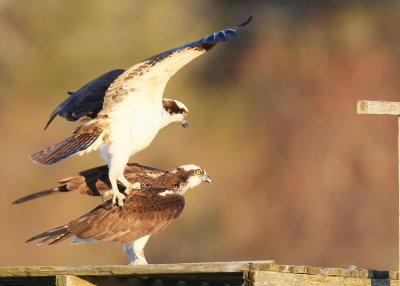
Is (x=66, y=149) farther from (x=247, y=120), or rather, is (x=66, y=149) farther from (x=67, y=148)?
(x=247, y=120)

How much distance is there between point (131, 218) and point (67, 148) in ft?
3.88

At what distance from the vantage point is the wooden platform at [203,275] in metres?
8.38

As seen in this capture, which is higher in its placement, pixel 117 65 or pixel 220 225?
pixel 117 65

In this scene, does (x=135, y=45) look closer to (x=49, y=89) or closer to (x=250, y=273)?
(x=49, y=89)

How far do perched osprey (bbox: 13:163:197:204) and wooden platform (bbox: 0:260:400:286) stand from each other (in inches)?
78.3

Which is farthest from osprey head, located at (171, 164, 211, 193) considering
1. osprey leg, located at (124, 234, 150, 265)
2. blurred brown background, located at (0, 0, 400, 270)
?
blurred brown background, located at (0, 0, 400, 270)

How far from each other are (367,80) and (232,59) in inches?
118

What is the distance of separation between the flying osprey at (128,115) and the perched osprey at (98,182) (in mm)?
221

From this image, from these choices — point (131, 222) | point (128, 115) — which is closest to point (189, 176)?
point (128, 115)

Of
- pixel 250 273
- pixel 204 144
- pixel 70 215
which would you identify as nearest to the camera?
pixel 250 273

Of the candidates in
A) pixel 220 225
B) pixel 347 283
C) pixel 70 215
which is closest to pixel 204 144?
pixel 220 225

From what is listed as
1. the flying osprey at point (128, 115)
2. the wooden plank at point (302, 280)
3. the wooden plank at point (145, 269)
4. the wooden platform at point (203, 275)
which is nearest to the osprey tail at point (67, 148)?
the flying osprey at point (128, 115)

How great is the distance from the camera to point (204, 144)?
1046 inches

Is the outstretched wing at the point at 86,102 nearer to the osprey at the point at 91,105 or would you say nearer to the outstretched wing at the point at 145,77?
the osprey at the point at 91,105
